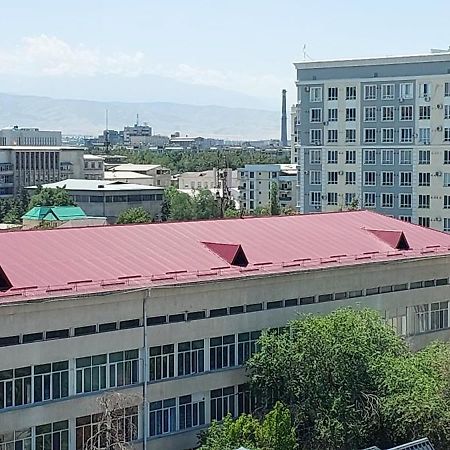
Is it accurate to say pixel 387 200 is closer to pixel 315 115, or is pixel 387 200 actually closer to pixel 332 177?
pixel 332 177

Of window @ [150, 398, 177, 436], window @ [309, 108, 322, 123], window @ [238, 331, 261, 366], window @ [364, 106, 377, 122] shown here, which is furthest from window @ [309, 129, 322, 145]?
window @ [150, 398, 177, 436]

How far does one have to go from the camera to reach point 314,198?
8150cm

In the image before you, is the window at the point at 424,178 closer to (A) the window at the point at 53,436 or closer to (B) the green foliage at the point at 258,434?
(B) the green foliage at the point at 258,434

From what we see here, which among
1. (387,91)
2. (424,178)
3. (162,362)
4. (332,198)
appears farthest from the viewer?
(332,198)

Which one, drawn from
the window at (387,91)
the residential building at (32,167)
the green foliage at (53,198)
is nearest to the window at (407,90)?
the window at (387,91)

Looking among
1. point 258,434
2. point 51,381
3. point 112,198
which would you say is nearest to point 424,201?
point 112,198

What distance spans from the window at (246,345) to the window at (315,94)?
1844 inches

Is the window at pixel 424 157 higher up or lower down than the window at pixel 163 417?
higher up

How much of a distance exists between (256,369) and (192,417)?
2.36m

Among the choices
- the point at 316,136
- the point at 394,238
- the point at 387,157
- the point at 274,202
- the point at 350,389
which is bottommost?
the point at 350,389

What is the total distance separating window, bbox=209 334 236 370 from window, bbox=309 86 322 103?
156 ft

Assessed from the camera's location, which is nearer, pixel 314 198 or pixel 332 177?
pixel 332 177

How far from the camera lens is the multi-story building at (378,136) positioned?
75.0m

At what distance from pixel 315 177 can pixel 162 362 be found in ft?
166
